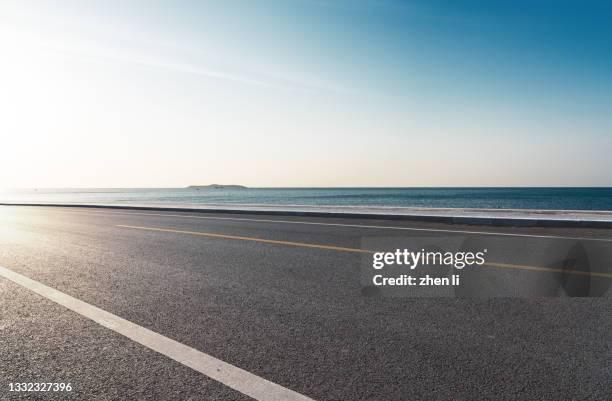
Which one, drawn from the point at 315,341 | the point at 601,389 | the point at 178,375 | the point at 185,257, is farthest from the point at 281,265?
the point at 601,389

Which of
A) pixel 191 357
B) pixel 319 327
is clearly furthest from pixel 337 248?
pixel 191 357

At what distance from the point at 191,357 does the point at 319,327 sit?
110 centimetres

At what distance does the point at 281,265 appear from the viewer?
604 cm

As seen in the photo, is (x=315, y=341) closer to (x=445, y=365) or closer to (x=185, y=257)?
(x=445, y=365)

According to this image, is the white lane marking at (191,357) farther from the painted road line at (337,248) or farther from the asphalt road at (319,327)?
the painted road line at (337,248)

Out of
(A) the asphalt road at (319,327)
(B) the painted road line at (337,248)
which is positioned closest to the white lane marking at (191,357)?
(A) the asphalt road at (319,327)

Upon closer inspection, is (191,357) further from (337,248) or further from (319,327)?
(337,248)

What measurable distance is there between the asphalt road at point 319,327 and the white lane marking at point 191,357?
56 millimetres

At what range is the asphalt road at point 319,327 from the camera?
7.82ft

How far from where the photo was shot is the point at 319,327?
3350 millimetres

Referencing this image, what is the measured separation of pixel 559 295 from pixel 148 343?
4.20m

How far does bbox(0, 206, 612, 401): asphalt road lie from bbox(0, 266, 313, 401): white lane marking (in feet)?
0.18

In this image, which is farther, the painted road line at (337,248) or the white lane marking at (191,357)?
the painted road line at (337,248)

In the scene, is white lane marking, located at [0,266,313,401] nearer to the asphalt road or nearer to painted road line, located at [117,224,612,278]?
the asphalt road
